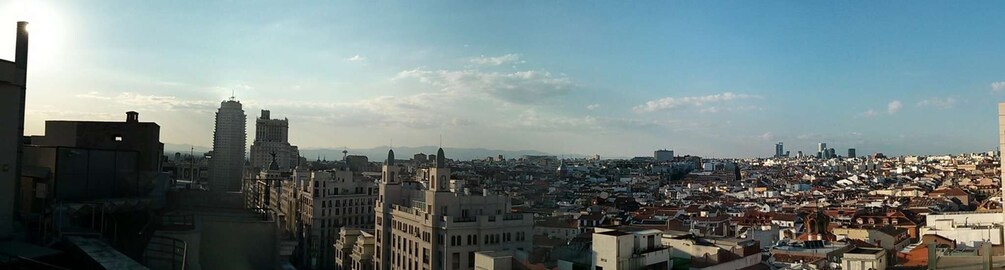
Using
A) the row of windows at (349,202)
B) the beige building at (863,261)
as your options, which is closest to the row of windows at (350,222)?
the row of windows at (349,202)

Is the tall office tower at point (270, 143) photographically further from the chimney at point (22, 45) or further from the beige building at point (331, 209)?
the chimney at point (22, 45)

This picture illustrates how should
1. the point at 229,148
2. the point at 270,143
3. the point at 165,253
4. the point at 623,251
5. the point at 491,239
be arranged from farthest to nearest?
the point at 270,143, the point at 229,148, the point at 491,239, the point at 623,251, the point at 165,253

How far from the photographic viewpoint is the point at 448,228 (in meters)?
12.0

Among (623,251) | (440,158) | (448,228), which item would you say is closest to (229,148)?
(440,158)

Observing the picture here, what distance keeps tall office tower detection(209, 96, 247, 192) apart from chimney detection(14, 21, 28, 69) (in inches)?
564

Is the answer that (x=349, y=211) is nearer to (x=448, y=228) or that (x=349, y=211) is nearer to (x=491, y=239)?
(x=491, y=239)

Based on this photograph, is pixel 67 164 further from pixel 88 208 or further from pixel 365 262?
pixel 365 262

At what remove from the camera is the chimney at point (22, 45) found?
5.08 metres

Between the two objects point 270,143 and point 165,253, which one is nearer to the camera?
point 165,253

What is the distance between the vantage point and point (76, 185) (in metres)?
6.52

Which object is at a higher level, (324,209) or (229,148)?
(229,148)

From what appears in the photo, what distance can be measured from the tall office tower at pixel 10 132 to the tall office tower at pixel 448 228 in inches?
298

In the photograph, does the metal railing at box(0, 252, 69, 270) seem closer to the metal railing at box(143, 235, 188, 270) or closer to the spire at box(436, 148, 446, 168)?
the metal railing at box(143, 235, 188, 270)

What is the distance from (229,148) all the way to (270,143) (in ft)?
74.9
